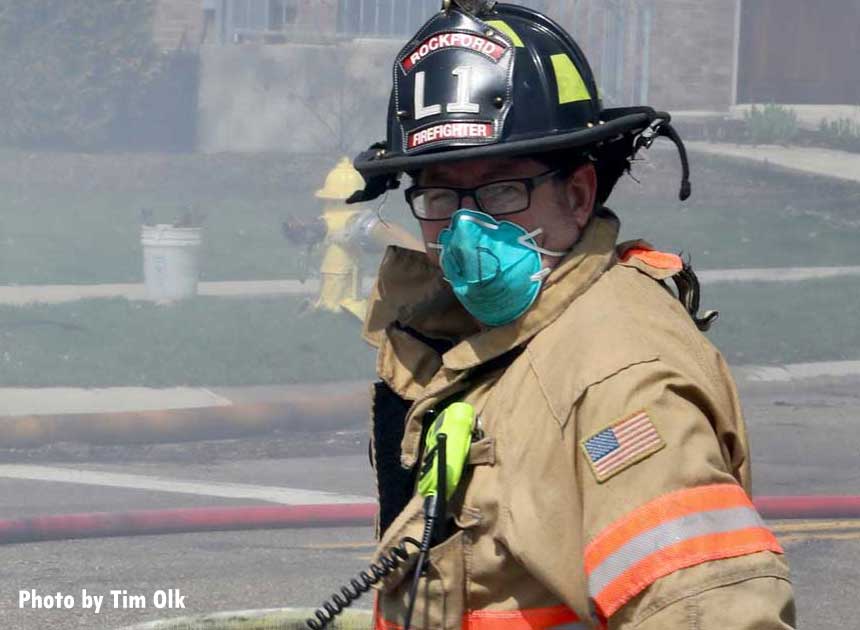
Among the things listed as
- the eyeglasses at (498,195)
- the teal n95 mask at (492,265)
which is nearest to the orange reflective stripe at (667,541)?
the teal n95 mask at (492,265)

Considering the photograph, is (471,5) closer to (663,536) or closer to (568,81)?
(568,81)

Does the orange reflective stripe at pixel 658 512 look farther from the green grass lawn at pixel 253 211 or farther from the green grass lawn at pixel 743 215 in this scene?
the green grass lawn at pixel 743 215

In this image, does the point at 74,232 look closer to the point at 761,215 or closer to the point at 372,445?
the point at 761,215

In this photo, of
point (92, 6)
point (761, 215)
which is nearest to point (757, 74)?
point (761, 215)

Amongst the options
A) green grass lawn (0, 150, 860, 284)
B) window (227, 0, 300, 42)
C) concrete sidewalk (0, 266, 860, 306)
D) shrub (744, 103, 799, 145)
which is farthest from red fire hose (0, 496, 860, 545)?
window (227, 0, 300, 42)

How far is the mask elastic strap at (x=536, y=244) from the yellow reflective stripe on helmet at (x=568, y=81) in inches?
7.3

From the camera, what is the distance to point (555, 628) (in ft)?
6.14

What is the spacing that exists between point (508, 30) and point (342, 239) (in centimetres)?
904

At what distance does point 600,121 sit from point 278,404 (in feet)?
23.0

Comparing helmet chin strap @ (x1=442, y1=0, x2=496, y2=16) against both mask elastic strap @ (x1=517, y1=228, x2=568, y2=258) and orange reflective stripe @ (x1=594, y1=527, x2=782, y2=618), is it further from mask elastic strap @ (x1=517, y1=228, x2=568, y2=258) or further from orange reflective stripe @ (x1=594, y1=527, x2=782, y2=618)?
orange reflective stripe @ (x1=594, y1=527, x2=782, y2=618)

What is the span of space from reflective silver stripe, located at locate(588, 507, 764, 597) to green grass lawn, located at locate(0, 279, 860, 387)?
26.8ft

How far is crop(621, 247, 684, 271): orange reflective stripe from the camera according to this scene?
84.6 inches

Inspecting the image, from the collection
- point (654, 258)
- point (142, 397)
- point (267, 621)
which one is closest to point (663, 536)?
point (654, 258)

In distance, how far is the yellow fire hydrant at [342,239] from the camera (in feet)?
36.2
